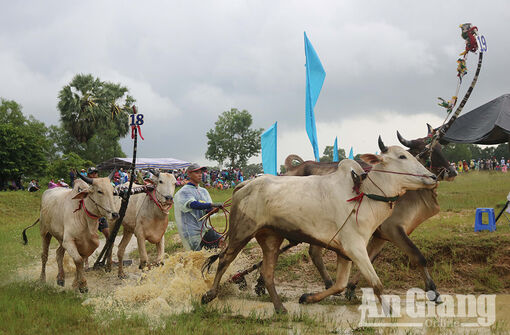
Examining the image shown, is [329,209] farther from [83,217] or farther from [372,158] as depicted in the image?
[83,217]

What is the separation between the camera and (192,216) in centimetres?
719

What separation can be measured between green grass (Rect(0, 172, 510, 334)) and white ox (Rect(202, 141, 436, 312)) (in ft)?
2.60

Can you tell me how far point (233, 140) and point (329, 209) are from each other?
1992 inches

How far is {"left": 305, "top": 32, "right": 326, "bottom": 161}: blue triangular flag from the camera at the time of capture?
490 inches

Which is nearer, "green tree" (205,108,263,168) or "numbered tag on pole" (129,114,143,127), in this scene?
"numbered tag on pole" (129,114,143,127)

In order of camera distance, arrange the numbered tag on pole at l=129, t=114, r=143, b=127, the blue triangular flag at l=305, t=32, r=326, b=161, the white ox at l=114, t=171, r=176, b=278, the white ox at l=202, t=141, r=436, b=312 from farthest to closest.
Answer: the blue triangular flag at l=305, t=32, r=326, b=161, the white ox at l=114, t=171, r=176, b=278, the numbered tag on pole at l=129, t=114, r=143, b=127, the white ox at l=202, t=141, r=436, b=312

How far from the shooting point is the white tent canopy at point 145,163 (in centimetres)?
3322

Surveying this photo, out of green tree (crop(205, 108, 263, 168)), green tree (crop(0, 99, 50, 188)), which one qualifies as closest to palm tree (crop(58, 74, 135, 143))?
green tree (crop(0, 99, 50, 188))

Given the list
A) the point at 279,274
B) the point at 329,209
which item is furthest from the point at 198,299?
the point at 279,274

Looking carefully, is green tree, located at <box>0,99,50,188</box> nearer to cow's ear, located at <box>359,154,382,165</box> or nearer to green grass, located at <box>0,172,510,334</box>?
green grass, located at <box>0,172,510,334</box>

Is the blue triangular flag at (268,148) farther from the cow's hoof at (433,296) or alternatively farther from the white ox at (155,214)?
the cow's hoof at (433,296)

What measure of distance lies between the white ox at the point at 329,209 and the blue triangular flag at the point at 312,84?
22.1 ft

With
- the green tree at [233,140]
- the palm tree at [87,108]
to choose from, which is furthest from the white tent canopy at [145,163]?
the green tree at [233,140]

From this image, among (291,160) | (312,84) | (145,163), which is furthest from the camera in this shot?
(145,163)
